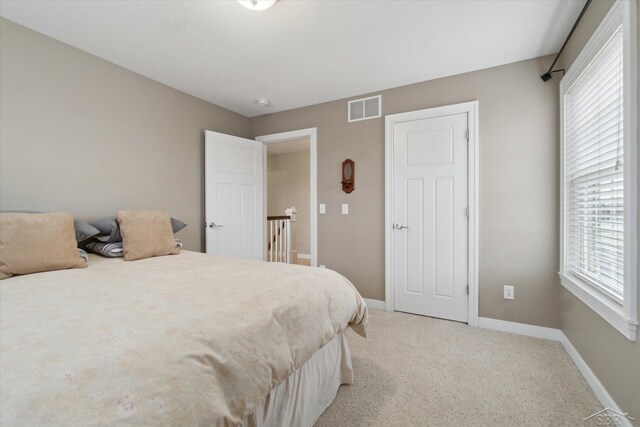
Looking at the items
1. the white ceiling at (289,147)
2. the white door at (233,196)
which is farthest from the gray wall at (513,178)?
the white ceiling at (289,147)

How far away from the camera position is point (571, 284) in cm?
218

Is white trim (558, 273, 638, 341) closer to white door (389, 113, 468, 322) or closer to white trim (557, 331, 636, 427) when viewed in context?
white trim (557, 331, 636, 427)

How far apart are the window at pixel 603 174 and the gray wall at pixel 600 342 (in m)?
0.08

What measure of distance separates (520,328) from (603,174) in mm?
1585

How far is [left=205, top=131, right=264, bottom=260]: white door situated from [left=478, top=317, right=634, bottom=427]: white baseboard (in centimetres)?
276

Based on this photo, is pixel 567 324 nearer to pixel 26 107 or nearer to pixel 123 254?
pixel 123 254

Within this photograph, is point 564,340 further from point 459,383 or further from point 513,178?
point 513,178

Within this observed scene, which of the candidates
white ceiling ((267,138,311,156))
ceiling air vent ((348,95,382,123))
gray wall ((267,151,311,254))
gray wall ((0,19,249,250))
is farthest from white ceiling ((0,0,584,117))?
gray wall ((267,151,311,254))

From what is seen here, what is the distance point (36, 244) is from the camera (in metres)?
1.77

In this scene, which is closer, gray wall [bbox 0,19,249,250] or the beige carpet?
the beige carpet

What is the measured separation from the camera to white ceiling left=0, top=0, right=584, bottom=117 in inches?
77.7

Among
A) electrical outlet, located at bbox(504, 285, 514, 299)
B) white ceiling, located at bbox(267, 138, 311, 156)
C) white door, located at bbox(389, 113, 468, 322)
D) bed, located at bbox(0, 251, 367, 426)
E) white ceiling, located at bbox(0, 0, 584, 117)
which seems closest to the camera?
bed, located at bbox(0, 251, 367, 426)

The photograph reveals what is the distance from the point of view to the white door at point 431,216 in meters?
2.94

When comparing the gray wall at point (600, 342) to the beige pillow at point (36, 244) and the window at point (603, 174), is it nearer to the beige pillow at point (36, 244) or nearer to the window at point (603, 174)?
the window at point (603, 174)
